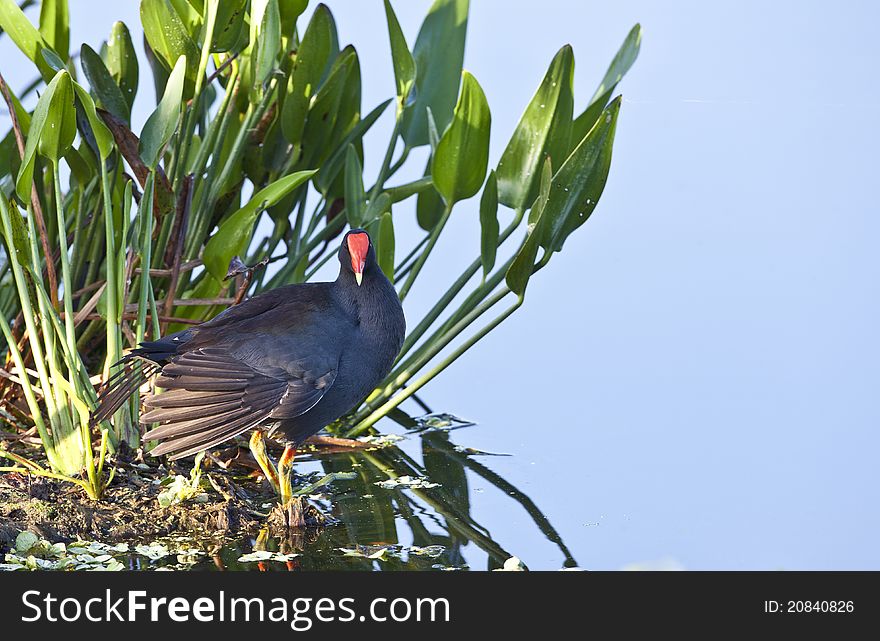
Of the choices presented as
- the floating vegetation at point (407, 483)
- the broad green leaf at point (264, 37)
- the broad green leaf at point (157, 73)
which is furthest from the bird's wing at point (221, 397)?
the broad green leaf at point (157, 73)

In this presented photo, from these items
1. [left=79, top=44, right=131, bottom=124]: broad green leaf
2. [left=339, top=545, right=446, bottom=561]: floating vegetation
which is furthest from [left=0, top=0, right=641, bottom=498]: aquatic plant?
[left=339, top=545, right=446, bottom=561]: floating vegetation

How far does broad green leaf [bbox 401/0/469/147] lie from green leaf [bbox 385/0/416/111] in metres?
0.12

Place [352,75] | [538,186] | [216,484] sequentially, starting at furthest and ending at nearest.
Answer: [352,75] < [538,186] < [216,484]

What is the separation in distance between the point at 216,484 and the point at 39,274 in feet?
2.49

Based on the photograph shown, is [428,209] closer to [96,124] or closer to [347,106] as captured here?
[347,106]

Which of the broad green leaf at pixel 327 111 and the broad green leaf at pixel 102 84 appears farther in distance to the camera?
the broad green leaf at pixel 327 111

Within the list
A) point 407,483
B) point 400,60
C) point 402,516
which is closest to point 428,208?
point 400,60

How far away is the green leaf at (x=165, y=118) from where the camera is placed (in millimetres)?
3193

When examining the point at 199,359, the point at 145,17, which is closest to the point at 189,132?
the point at 145,17

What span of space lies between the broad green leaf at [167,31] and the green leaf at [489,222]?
97 cm

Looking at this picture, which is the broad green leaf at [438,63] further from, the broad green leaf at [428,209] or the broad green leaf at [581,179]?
the broad green leaf at [581,179]

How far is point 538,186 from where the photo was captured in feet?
12.2
